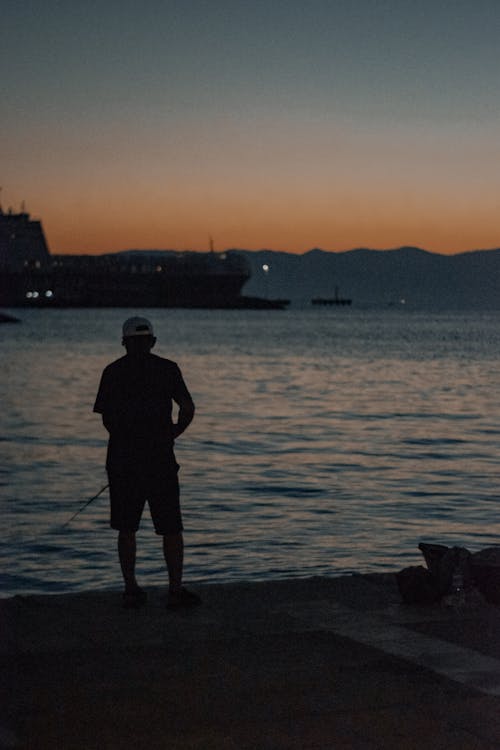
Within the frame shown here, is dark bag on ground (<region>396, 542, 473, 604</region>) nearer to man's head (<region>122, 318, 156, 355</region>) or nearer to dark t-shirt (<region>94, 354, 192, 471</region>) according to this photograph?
dark t-shirt (<region>94, 354, 192, 471</region>)

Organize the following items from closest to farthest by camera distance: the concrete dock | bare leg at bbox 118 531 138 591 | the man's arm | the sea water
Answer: the concrete dock < the man's arm < bare leg at bbox 118 531 138 591 < the sea water

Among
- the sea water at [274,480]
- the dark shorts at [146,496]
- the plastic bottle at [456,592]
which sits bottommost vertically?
the sea water at [274,480]

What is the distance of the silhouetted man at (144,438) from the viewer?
6750 mm

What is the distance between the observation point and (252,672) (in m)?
5.41

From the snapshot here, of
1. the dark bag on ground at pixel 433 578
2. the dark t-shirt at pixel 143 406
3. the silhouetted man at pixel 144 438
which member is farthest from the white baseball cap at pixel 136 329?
the dark bag on ground at pixel 433 578

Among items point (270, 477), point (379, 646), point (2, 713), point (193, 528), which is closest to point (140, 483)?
point (379, 646)

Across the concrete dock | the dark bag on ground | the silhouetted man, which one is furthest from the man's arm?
the dark bag on ground

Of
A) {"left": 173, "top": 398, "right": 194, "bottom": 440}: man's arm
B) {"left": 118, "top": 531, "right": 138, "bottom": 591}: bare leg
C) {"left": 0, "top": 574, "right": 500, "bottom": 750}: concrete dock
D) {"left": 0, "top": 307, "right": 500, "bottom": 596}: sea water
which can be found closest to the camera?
{"left": 0, "top": 574, "right": 500, "bottom": 750}: concrete dock

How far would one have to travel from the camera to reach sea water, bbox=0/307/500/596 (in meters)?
12.0

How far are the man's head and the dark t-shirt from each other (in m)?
0.05

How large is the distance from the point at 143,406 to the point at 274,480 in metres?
12.3

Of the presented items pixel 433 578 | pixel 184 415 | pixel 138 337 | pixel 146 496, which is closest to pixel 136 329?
pixel 138 337

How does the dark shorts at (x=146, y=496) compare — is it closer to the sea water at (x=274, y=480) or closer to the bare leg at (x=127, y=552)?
the bare leg at (x=127, y=552)

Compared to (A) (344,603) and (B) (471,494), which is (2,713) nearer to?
(A) (344,603)
